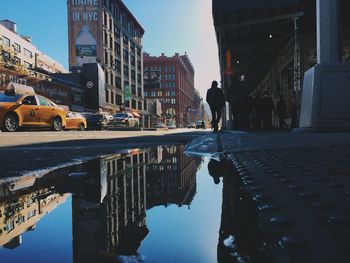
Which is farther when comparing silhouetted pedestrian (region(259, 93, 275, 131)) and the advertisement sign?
the advertisement sign

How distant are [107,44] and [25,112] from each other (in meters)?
46.1

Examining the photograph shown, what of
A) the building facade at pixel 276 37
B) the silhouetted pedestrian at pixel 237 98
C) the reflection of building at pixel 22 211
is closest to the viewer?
the reflection of building at pixel 22 211

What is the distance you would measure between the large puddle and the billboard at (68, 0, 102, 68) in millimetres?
54801

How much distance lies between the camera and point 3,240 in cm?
99

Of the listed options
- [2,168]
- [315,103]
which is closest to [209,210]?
[2,168]

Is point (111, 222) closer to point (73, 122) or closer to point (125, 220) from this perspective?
point (125, 220)

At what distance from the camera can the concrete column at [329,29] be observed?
20.6 feet

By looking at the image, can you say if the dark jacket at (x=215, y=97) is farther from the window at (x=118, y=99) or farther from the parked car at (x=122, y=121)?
the window at (x=118, y=99)

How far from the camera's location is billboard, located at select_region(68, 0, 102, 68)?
5406 cm

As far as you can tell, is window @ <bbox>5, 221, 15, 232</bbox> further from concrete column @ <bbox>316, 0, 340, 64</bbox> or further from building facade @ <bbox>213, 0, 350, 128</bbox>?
building facade @ <bbox>213, 0, 350, 128</bbox>

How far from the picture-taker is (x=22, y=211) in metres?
1.34

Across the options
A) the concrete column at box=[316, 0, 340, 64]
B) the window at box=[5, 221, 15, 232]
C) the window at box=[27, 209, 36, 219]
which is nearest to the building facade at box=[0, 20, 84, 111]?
the concrete column at box=[316, 0, 340, 64]

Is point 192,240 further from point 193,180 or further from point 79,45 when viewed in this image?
point 79,45

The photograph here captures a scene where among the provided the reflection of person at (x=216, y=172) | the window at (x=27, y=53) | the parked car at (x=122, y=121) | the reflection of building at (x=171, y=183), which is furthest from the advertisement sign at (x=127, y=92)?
the reflection of person at (x=216, y=172)
